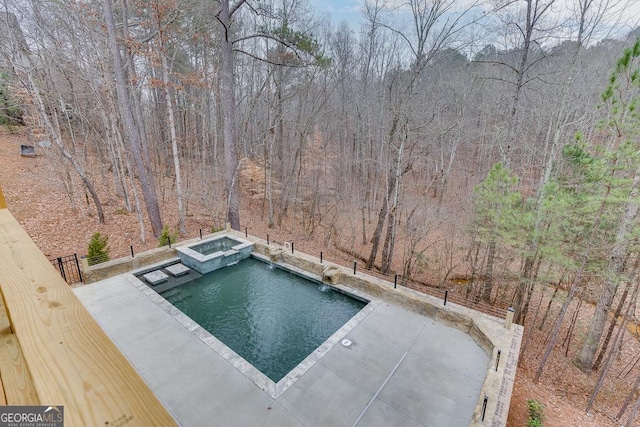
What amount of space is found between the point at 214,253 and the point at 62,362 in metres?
8.82

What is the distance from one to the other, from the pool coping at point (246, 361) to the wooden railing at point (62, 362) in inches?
174

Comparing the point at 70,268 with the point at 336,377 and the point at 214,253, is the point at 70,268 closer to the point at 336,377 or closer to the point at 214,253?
the point at 214,253

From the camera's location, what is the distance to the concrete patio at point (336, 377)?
164 inches

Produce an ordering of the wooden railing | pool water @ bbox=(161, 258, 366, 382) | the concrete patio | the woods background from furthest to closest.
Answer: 1. the woods background
2. pool water @ bbox=(161, 258, 366, 382)
3. the concrete patio
4. the wooden railing

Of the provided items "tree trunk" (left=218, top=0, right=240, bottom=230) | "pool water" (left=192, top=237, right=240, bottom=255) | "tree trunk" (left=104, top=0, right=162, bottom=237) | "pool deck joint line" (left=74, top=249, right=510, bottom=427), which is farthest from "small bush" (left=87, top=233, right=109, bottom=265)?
"tree trunk" (left=218, top=0, right=240, bottom=230)

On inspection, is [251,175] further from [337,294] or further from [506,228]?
[506,228]

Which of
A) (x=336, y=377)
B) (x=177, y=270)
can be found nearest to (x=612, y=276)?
(x=336, y=377)

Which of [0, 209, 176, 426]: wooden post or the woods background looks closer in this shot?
[0, 209, 176, 426]: wooden post

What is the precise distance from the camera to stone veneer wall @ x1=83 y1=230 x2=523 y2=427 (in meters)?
4.30

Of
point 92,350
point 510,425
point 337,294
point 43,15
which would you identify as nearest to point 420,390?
point 510,425

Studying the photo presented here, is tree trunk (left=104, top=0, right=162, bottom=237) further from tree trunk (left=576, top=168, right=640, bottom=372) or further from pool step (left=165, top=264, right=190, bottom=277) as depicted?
tree trunk (left=576, top=168, right=640, bottom=372)

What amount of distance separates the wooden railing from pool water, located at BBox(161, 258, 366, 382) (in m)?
4.90

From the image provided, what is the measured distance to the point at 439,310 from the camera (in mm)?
6289

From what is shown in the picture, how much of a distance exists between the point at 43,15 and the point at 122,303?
10.8 m
